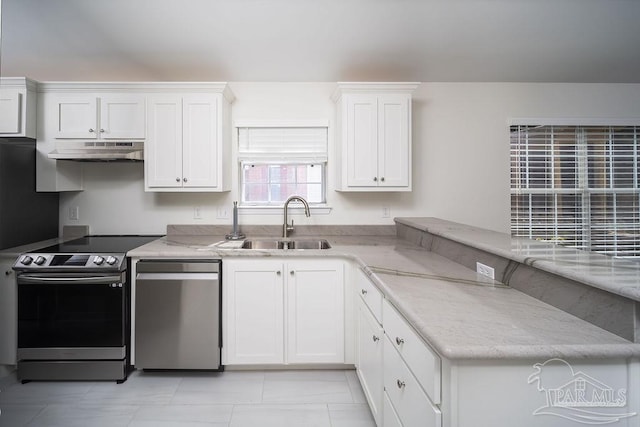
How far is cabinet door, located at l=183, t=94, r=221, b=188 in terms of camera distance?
325cm

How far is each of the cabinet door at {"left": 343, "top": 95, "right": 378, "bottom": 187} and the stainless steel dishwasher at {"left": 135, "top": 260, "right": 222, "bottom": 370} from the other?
4.36ft

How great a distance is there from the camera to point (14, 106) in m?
3.07

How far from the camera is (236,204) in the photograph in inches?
139

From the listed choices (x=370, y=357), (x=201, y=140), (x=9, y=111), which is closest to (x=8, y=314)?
(x=9, y=111)

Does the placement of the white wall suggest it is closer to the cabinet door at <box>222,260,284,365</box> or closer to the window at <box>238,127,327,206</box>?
the window at <box>238,127,327,206</box>

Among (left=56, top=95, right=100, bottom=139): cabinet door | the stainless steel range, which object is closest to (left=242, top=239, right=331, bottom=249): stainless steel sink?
the stainless steel range

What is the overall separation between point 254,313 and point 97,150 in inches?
68.6

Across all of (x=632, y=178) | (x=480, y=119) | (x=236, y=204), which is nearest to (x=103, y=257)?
(x=236, y=204)

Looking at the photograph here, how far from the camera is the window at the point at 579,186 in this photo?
3.85 metres

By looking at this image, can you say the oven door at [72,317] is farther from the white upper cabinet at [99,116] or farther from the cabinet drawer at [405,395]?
the cabinet drawer at [405,395]

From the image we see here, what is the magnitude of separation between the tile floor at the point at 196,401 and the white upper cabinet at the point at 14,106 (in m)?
1.80

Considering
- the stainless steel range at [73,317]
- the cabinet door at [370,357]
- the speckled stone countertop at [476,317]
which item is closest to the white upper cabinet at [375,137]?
the speckled stone countertop at [476,317]

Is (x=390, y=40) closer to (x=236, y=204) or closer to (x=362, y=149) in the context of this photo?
(x=362, y=149)

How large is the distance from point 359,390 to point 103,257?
1.94 m
